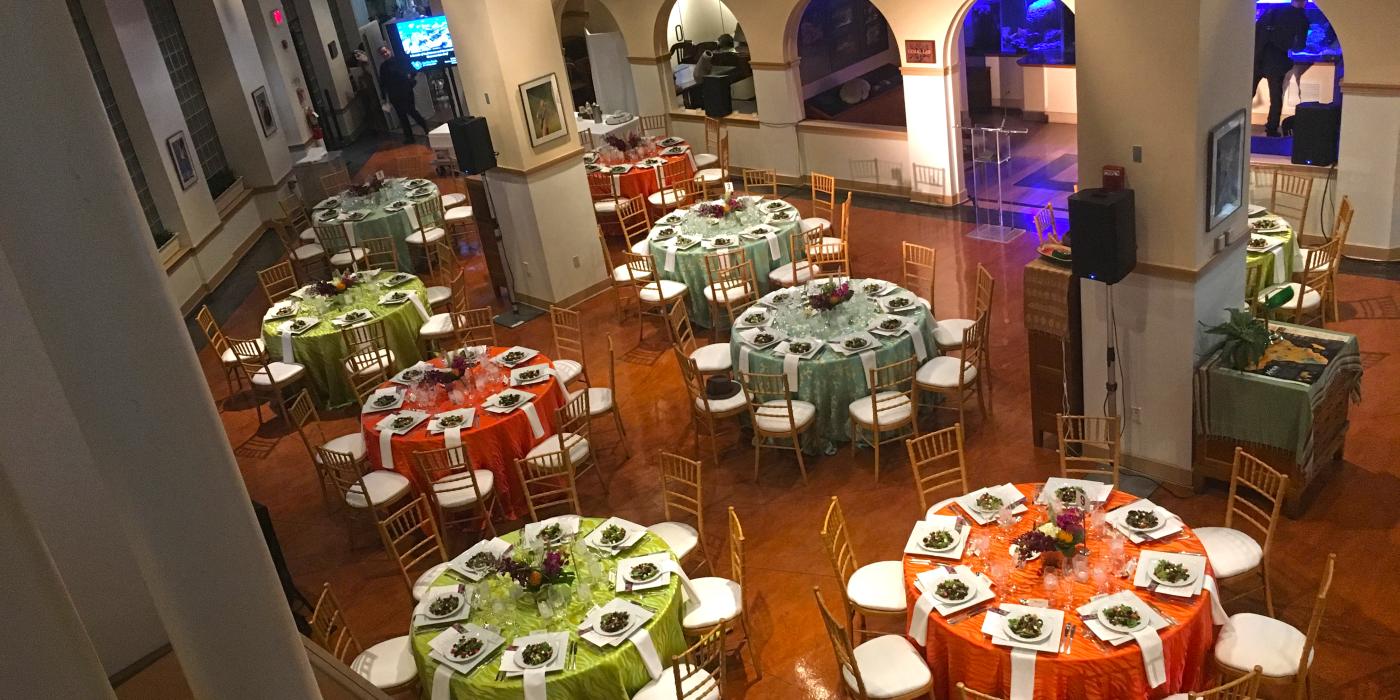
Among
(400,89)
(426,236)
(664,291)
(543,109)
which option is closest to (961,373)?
(664,291)

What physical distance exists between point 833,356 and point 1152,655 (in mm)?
3856

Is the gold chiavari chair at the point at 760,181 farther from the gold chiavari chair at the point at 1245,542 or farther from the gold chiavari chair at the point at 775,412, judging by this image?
the gold chiavari chair at the point at 1245,542

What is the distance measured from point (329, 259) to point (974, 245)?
804 cm

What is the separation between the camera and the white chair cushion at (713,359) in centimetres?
952

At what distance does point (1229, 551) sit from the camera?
6164 mm

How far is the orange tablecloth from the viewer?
5.27 meters

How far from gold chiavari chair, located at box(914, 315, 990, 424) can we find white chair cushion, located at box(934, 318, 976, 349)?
0.85ft

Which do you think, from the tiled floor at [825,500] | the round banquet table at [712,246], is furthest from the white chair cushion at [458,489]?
the round banquet table at [712,246]

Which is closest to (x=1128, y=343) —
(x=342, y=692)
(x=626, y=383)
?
(x=626, y=383)

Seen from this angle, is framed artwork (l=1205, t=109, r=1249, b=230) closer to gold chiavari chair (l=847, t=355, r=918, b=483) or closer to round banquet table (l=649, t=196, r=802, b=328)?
gold chiavari chair (l=847, t=355, r=918, b=483)

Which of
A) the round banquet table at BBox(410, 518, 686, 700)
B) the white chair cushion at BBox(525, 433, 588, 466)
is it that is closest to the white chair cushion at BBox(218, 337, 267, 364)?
the white chair cushion at BBox(525, 433, 588, 466)

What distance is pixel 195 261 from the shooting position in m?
14.5

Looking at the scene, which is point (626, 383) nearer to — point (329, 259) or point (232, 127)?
point (329, 259)

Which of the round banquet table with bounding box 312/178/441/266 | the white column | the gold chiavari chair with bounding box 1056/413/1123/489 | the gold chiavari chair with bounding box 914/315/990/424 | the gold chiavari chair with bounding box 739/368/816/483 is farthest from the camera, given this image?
the round banquet table with bounding box 312/178/441/266
